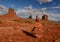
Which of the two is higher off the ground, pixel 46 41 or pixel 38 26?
pixel 38 26

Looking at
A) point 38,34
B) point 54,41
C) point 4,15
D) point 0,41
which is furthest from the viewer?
point 4,15

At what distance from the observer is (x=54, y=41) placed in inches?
687

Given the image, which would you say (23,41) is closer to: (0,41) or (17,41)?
(17,41)

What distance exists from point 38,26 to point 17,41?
22.0 ft

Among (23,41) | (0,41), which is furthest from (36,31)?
(0,41)

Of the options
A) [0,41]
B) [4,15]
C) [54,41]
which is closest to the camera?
[0,41]

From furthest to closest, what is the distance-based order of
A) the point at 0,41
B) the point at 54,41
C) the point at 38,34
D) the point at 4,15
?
the point at 4,15 < the point at 38,34 < the point at 54,41 < the point at 0,41

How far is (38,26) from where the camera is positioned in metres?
22.1

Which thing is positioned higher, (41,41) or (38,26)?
(38,26)

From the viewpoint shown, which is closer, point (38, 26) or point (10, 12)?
point (38, 26)

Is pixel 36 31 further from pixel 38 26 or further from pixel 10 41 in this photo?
pixel 10 41

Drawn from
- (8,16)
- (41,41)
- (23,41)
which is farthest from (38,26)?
(8,16)

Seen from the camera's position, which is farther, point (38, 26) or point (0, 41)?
point (38, 26)

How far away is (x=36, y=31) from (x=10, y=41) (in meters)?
6.52
